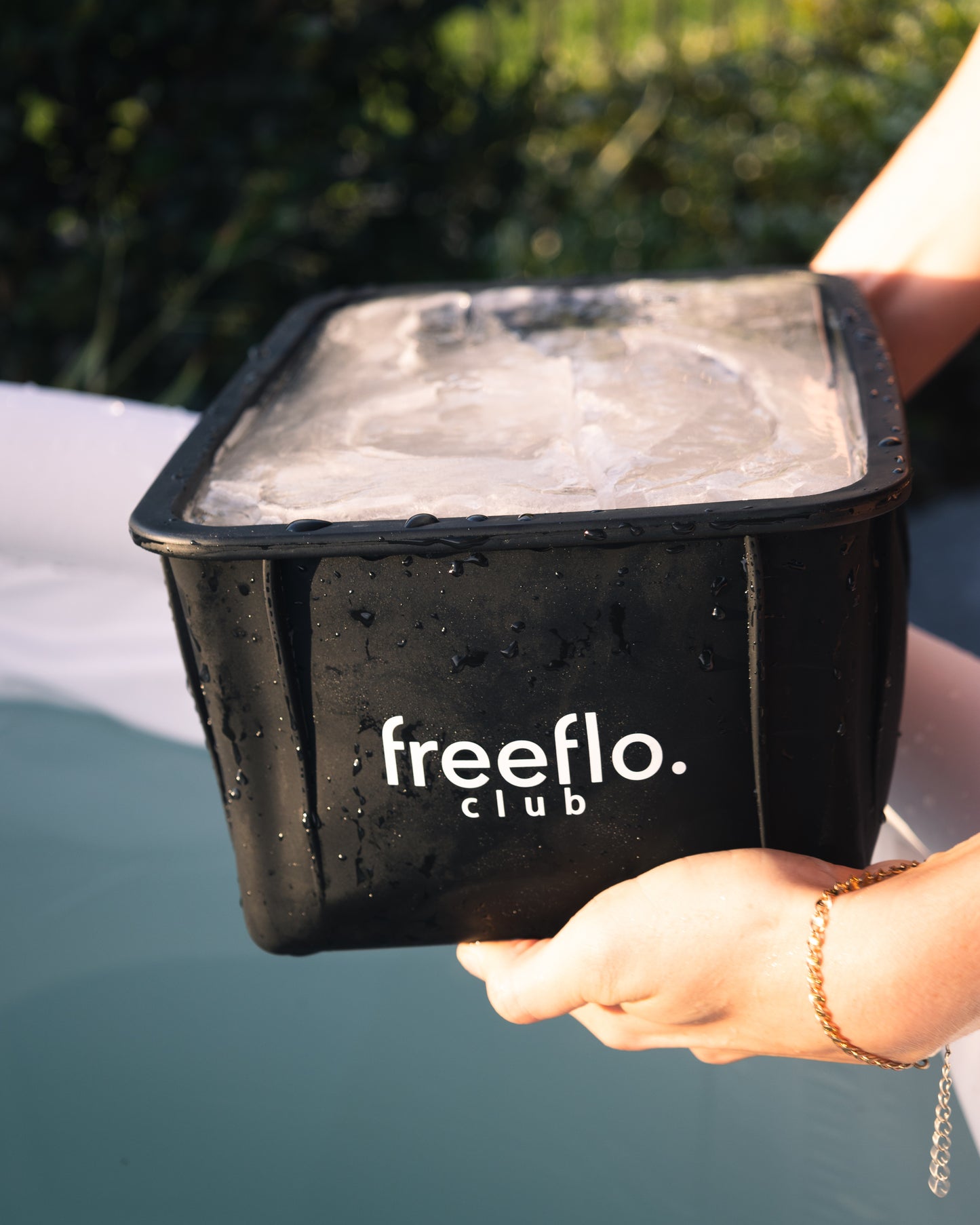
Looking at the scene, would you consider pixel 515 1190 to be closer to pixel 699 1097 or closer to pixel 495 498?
pixel 699 1097

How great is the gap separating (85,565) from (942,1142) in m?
1.36

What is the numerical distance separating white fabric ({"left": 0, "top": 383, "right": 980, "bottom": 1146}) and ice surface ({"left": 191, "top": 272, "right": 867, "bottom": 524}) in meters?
0.51

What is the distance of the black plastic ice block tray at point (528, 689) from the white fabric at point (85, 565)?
2.13ft

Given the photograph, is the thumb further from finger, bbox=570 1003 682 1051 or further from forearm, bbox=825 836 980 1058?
forearm, bbox=825 836 980 1058

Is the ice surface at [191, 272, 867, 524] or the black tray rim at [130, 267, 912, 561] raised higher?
the black tray rim at [130, 267, 912, 561]

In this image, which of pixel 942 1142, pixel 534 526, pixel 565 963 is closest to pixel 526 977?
pixel 565 963

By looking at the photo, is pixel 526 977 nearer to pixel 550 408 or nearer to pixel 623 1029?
pixel 623 1029

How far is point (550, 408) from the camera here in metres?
0.96

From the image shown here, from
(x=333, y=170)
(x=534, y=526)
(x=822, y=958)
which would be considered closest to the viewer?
(x=534, y=526)

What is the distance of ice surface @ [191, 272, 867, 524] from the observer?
2.63ft

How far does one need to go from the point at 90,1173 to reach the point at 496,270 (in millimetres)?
2207

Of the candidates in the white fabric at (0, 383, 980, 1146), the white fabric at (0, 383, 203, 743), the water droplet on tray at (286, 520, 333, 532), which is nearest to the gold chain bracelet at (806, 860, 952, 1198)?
the water droplet on tray at (286, 520, 333, 532)

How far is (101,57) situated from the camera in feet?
7.19

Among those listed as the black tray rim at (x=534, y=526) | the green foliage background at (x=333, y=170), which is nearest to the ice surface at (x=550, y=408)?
the black tray rim at (x=534, y=526)
